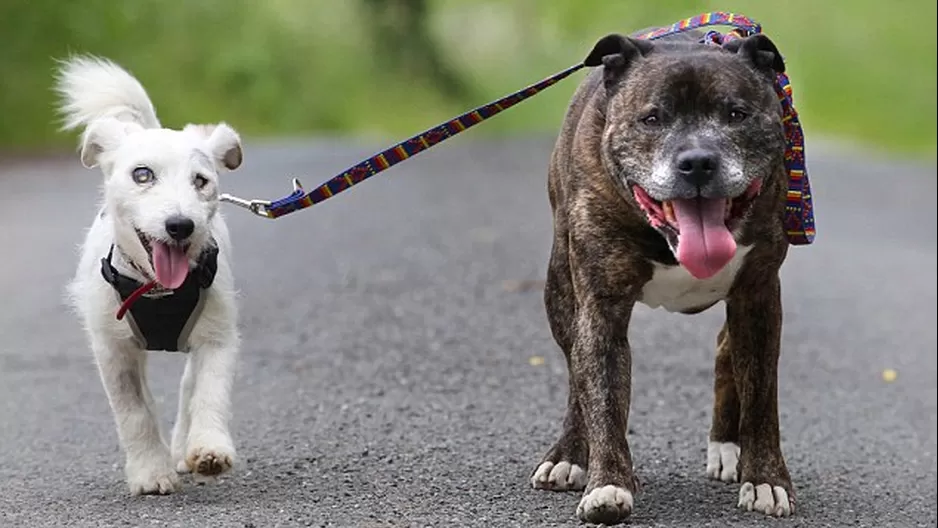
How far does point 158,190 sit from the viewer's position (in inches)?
217

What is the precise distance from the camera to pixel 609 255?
Answer: 5.58m

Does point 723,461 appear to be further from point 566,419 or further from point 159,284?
point 159,284

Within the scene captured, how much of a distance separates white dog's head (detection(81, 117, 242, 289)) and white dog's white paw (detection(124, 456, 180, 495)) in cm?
62

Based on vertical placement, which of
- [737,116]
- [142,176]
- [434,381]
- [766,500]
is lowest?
[766,500]

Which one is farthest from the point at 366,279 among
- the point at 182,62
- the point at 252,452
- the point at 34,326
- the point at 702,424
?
the point at 182,62

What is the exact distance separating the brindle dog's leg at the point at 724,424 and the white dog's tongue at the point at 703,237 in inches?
49.6

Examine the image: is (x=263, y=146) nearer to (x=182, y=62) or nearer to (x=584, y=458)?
(x=182, y=62)

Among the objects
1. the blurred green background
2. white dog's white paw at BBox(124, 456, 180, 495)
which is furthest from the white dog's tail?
the blurred green background

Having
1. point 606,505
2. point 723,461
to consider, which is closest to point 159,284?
point 606,505

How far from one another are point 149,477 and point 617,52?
6.67 ft

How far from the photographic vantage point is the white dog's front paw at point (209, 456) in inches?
215

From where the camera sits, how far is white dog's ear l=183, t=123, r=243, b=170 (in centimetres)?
582

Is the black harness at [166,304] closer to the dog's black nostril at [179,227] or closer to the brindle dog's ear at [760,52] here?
the dog's black nostril at [179,227]

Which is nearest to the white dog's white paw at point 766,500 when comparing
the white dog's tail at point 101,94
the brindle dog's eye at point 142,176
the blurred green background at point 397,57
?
the brindle dog's eye at point 142,176
